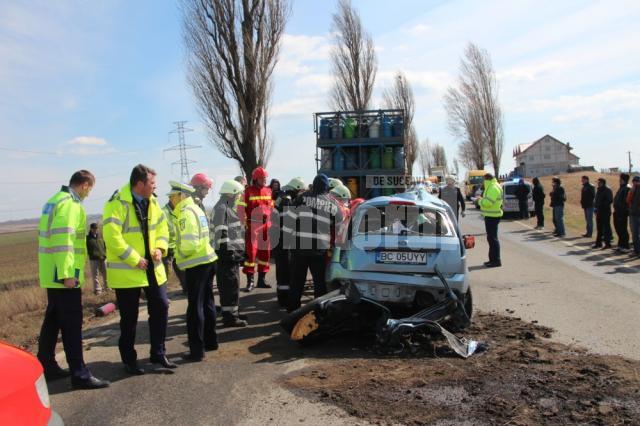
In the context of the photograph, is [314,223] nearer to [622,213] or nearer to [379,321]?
[379,321]

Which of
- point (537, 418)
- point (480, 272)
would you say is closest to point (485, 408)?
point (537, 418)

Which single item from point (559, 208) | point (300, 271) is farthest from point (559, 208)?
point (300, 271)

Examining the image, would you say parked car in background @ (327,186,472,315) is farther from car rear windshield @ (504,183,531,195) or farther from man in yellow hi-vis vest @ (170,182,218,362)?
car rear windshield @ (504,183,531,195)

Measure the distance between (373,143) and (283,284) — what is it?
7499mm

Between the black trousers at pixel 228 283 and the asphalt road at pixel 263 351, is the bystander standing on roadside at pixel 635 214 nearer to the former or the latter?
the asphalt road at pixel 263 351

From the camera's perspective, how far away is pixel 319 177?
6902 millimetres

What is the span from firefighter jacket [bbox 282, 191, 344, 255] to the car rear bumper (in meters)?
1.01

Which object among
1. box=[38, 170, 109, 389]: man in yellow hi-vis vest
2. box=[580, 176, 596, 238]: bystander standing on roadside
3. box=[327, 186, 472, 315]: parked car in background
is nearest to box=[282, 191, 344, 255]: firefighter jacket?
box=[327, 186, 472, 315]: parked car in background

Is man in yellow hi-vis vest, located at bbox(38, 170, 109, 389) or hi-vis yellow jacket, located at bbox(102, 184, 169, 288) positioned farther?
hi-vis yellow jacket, located at bbox(102, 184, 169, 288)

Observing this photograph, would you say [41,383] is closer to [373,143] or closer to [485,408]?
[485,408]

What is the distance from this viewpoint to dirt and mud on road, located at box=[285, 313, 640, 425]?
147 inches

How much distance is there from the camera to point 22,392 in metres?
2.36

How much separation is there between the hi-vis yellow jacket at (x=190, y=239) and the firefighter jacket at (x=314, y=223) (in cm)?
165

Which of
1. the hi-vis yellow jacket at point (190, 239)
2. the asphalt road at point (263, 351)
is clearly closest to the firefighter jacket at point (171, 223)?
the hi-vis yellow jacket at point (190, 239)
